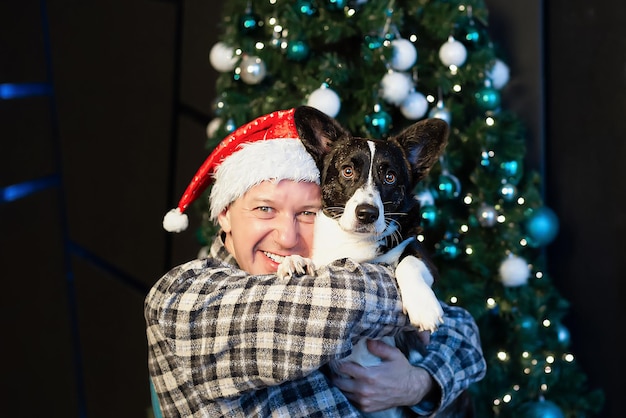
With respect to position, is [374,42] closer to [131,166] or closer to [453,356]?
[453,356]

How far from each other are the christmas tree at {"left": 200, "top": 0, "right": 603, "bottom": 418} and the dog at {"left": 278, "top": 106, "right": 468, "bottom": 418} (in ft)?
2.34

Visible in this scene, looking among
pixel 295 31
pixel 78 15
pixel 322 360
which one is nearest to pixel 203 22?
pixel 78 15

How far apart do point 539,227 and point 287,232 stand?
1.44 meters

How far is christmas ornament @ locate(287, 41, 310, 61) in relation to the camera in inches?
102

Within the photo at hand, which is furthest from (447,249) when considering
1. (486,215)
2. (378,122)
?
(378,122)

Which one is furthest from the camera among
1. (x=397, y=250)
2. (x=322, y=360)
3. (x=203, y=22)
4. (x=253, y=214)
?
(x=203, y=22)

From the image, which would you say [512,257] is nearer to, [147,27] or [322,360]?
[322,360]

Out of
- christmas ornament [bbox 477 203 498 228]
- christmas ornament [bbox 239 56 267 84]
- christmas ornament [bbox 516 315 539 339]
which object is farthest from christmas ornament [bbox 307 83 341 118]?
christmas ornament [bbox 516 315 539 339]

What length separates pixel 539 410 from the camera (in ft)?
9.34

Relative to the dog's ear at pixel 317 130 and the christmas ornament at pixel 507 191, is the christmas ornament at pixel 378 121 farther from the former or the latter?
the dog's ear at pixel 317 130

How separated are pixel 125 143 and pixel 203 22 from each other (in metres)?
0.76

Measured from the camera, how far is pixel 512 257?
2818 mm

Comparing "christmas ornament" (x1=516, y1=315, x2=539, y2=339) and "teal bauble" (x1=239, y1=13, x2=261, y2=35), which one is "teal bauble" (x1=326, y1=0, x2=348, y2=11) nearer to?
"teal bauble" (x1=239, y1=13, x2=261, y2=35)

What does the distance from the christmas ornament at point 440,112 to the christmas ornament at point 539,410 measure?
3.99 feet
